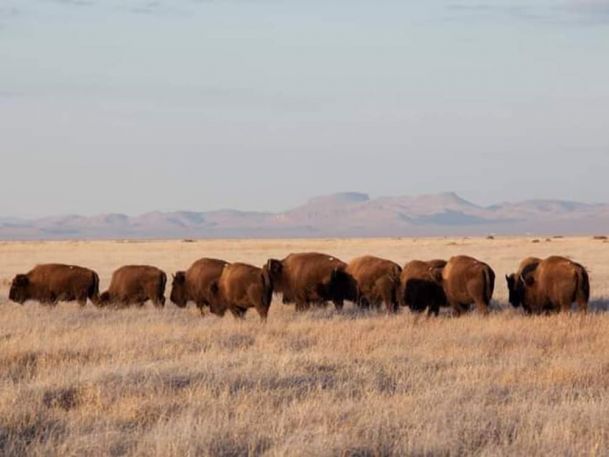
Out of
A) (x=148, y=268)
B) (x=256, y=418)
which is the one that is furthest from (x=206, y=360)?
(x=148, y=268)

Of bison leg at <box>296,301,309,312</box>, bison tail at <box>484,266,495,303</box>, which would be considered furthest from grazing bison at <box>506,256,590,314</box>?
bison leg at <box>296,301,309,312</box>

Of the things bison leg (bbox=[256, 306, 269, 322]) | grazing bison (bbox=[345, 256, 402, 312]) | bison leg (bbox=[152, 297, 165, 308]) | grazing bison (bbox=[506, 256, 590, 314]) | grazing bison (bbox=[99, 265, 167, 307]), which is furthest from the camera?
grazing bison (bbox=[99, 265, 167, 307])

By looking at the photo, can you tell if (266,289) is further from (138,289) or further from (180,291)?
(138,289)

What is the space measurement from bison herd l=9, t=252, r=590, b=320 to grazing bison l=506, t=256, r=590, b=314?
20 millimetres

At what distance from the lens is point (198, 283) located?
2048 cm

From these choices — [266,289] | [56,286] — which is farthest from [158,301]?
[266,289]

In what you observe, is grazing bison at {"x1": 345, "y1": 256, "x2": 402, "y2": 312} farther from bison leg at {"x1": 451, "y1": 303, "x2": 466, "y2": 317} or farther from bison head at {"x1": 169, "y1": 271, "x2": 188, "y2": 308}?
bison head at {"x1": 169, "y1": 271, "x2": 188, "y2": 308}

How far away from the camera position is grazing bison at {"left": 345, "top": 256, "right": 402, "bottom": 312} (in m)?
20.7

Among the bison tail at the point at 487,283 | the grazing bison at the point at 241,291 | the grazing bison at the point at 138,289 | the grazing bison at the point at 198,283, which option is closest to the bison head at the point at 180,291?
the grazing bison at the point at 198,283

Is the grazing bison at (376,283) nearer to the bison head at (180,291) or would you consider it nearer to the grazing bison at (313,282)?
the grazing bison at (313,282)

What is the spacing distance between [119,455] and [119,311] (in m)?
12.5

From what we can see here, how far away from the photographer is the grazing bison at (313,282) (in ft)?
68.4

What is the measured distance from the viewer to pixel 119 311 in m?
19.9

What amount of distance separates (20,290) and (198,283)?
14.8 ft
